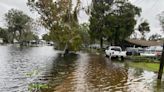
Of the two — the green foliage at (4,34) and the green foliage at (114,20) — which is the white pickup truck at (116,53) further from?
the green foliage at (4,34)

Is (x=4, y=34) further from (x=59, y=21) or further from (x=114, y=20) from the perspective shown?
(x=59, y=21)

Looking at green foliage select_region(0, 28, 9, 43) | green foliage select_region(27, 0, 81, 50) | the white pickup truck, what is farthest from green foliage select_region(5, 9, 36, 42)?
the white pickup truck

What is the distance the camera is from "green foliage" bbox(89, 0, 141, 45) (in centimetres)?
7438

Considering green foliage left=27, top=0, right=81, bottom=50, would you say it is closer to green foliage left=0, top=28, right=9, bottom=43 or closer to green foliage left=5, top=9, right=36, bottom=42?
green foliage left=5, top=9, right=36, bottom=42

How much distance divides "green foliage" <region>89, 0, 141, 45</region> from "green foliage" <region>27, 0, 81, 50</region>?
964 cm

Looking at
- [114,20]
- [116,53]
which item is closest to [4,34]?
[114,20]

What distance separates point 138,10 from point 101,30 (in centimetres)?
974

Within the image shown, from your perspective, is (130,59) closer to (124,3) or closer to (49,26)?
(49,26)

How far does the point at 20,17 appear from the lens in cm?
15675

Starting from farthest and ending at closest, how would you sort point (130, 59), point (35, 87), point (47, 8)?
point (47, 8)
point (130, 59)
point (35, 87)

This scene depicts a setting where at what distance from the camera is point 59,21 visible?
61.1 m

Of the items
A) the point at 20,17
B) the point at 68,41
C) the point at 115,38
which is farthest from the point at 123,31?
the point at 20,17

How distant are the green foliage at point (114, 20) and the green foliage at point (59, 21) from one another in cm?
964

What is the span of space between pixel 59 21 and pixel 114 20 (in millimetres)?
17093
